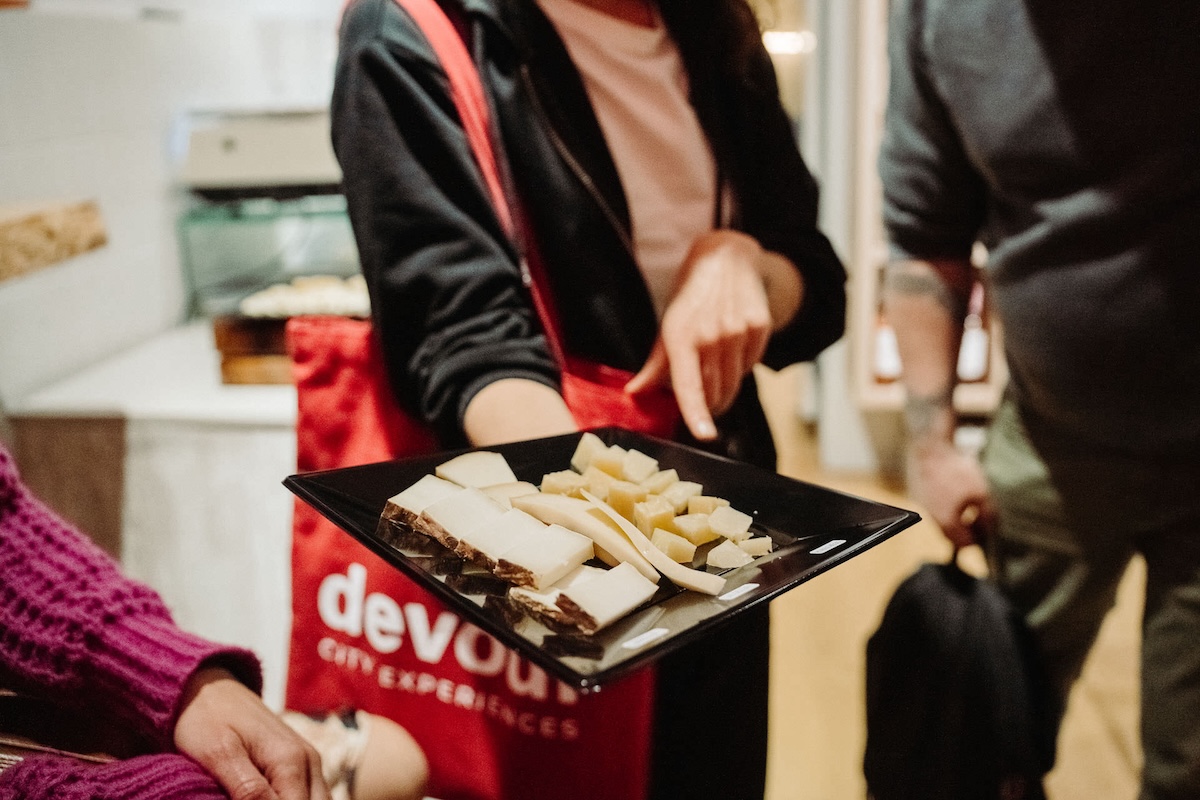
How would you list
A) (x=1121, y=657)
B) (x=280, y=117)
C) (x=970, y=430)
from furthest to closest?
(x=970, y=430) → (x=1121, y=657) → (x=280, y=117)

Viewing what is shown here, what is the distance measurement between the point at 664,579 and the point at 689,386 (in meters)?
0.18

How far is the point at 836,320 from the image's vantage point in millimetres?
795

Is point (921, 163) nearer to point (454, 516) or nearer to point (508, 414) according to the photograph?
point (508, 414)

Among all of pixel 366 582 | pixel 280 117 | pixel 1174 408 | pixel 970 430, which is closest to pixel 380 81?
pixel 366 582

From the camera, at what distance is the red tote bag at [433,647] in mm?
691

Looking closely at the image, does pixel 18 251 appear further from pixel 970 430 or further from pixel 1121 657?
pixel 970 430

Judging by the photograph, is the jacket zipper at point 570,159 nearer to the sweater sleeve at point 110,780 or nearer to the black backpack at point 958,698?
the sweater sleeve at point 110,780

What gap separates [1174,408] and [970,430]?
1.89 meters

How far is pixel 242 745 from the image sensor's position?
603 mm

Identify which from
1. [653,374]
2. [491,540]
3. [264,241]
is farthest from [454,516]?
[264,241]

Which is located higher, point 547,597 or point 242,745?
point 547,597

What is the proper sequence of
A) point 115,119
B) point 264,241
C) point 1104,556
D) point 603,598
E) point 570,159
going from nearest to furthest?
point 603,598
point 570,159
point 1104,556
point 115,119
point 264,241

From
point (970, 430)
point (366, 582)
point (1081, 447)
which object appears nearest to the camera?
point (366, 582)

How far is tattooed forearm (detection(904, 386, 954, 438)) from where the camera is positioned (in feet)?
3.80
